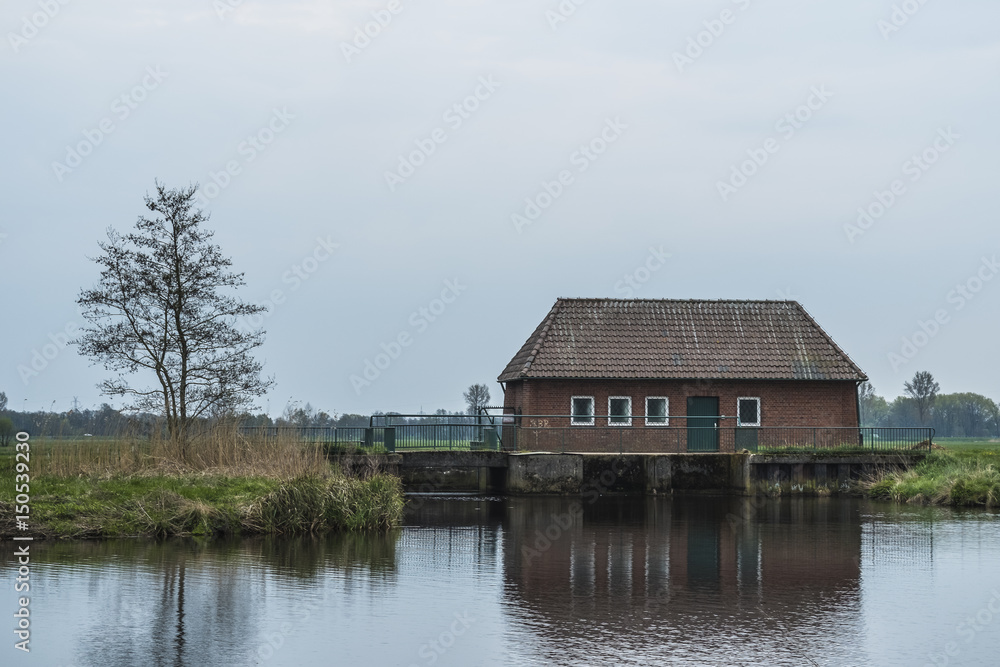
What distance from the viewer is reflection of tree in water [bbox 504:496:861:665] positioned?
11.7 metres

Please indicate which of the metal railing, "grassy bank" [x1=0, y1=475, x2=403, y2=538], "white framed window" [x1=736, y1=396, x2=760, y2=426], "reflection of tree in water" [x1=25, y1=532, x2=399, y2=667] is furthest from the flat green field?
"reflection of tree in water" [x1=25, y1=532, x2=399, y2=667]

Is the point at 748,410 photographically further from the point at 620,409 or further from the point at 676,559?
the point at 676,559

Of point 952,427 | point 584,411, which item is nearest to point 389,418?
point 584,411

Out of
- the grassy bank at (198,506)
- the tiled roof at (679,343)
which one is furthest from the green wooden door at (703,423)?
the grassy bank at (198,506)

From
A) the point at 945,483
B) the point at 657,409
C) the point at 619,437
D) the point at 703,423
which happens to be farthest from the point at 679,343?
the point at 945,483

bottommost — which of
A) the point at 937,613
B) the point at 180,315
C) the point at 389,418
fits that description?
the point at 937,613

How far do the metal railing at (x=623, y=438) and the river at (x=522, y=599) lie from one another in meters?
13.1

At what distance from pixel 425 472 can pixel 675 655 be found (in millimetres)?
28707

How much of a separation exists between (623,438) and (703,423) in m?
3.12

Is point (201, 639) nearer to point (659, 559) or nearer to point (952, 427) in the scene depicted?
point (659, 559)

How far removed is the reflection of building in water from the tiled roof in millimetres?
10006

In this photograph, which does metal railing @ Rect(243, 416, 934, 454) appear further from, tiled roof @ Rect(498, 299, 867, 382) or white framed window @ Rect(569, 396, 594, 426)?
tiled roof @ Rect(498, 299, 867, 382)

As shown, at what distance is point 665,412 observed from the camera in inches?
1526

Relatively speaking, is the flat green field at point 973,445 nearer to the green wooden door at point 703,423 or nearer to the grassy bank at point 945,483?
the grassy bank at point 945,483
